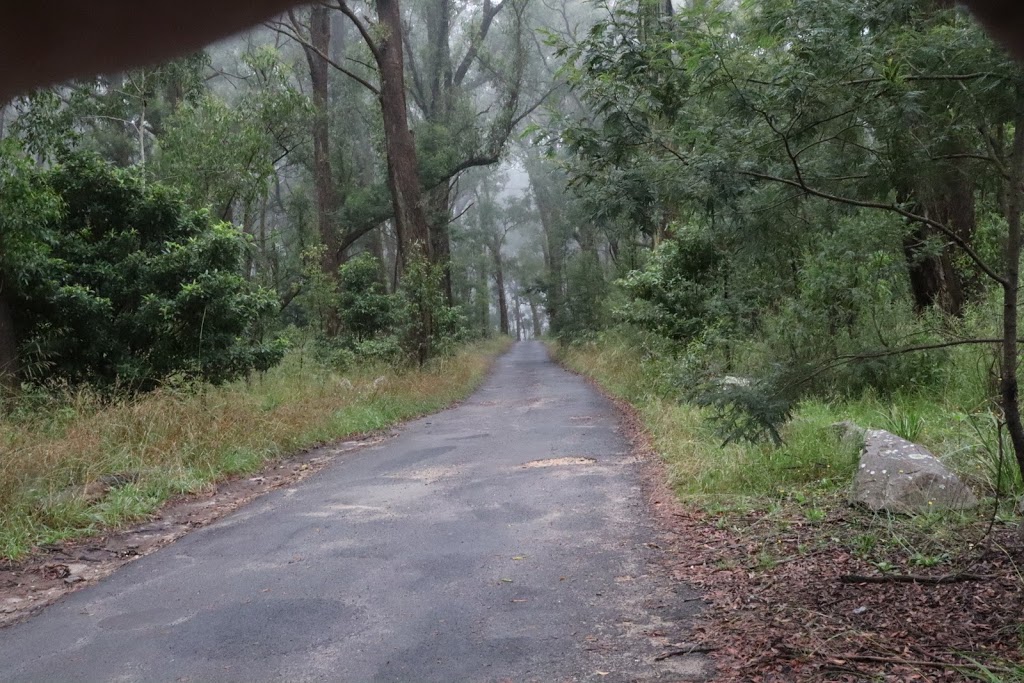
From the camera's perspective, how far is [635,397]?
51.0 ft

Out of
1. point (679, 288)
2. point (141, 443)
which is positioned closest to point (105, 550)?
point (141, 443)

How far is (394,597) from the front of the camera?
16.3 feet

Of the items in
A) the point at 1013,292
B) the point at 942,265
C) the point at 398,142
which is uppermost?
the point at 398,142

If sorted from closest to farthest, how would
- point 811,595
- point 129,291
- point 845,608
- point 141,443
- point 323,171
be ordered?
point 845,608, point 811,595, point 141,443, point 129,291, point 323,171

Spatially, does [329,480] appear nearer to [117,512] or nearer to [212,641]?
[117,512]

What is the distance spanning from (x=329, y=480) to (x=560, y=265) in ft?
120

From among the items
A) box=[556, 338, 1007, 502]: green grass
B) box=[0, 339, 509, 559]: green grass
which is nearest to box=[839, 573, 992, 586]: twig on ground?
box=[556, 338, 1007, 502]: green grass

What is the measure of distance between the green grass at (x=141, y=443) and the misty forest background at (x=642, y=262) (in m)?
0.04

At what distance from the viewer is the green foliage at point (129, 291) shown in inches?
425

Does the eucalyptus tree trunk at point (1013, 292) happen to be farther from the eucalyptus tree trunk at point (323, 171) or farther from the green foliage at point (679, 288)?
the eucalyptus tree trunk at point (323, 171)

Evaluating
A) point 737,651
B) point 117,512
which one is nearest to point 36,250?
point 117,512

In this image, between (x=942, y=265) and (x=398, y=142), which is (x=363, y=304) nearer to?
(x=398, y=142)

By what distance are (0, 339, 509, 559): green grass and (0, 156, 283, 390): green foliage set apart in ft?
3.04

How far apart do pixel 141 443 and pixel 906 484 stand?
7.43 metres
